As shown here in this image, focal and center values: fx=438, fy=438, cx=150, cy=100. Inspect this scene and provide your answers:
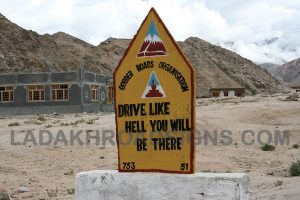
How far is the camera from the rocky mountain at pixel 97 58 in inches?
3158

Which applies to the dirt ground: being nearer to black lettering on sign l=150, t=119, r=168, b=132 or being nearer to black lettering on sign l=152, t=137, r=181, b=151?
black lettering on sign l=152, t=137, r=181, b=151

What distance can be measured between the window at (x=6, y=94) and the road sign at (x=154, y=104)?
3986 cm

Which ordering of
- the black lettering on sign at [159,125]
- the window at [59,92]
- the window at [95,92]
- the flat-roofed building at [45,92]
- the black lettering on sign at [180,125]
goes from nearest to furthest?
1. the black lettering on sign at [180,125]
2. the black lettering on sign at [159,125]
3. the flat-roofed building at [45,92]
4. the window at [59,92]
5. the window at [95,92]

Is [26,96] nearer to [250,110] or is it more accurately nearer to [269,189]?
[250,110]

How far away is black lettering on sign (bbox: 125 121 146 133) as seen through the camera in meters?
4.78

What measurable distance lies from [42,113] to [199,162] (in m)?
30.7

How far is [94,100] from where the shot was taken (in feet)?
145

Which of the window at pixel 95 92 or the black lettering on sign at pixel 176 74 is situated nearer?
the black lettering on sign at pixel 176 74

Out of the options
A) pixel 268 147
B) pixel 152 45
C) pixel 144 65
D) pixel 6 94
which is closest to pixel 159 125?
pixel 144 65

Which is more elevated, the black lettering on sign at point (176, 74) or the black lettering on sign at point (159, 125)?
the black lettering on sign at point (176, 74)

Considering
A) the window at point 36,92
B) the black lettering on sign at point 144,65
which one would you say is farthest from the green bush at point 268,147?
the window at point 36,92

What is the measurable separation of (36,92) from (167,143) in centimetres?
3938

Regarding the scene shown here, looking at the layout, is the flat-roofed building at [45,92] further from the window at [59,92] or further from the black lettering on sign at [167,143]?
the black lettering on sign at [167,143]

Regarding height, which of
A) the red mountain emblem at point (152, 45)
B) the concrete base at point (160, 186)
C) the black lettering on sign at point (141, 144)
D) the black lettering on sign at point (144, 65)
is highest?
the red mountain emblem at point (152, 45)
